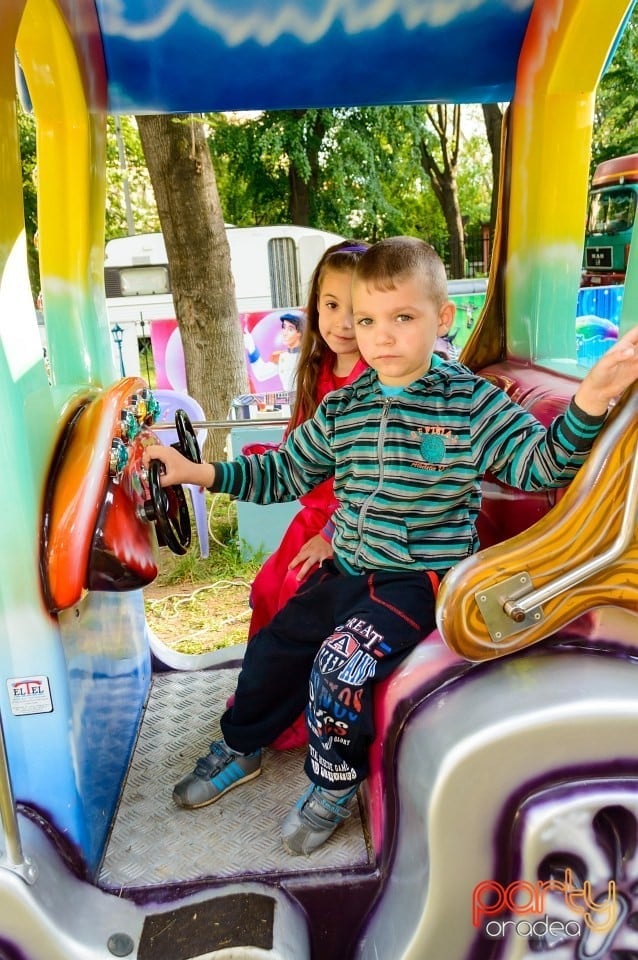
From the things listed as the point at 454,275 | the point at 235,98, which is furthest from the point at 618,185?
the point at 235,98

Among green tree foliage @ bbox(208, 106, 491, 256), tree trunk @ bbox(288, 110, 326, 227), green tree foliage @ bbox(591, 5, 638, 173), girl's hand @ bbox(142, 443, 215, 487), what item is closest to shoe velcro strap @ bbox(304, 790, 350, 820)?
girl's hand @ bbox(142, 443, 215, 487)

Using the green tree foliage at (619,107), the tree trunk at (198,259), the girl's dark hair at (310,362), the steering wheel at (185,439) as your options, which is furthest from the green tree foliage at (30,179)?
the steering wheel at (185,439)

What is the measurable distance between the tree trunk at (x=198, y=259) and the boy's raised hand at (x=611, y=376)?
13.4ft

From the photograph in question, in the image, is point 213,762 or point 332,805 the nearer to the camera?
point 332,805

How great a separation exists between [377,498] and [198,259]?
4.06 m

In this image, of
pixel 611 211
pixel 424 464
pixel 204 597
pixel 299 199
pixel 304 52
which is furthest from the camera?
pixel 299 199

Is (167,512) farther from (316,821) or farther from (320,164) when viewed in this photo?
(320,164)

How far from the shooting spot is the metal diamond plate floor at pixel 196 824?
148 centimetres

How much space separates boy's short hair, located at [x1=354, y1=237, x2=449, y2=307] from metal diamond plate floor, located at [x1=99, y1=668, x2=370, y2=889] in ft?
3.35

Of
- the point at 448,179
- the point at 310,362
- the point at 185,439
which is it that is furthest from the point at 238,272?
the point at 185,439

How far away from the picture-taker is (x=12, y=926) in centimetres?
123

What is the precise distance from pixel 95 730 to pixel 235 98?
1500 mm

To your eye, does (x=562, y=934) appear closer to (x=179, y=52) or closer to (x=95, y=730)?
(x=95, y=730)

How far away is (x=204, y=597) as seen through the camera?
14.0 ft
